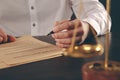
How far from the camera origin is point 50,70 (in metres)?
0.78

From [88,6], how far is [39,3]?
35cm

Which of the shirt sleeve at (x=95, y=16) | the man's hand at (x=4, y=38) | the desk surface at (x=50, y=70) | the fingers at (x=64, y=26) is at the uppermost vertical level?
the shirt sleeve at (x=95, y=16)

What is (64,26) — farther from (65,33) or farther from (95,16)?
(95,16)

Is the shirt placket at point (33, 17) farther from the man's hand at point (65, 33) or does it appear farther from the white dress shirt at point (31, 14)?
the man's hand at point (65, 33)

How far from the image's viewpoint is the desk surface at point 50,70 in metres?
0.73

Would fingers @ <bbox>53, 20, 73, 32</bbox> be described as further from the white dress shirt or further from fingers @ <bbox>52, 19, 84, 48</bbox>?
the white dress shirt

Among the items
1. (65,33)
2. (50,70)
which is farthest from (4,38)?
(50,70)

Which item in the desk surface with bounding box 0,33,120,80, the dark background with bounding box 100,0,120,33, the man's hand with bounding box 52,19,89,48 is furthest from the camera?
the dark background with bounding box 100,0,120,33

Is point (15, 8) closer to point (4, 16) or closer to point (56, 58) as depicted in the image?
point (4, 16)

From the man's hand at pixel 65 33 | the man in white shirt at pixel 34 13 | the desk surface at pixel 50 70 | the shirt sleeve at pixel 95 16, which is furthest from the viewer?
the man in white shirt at pixel 34 13

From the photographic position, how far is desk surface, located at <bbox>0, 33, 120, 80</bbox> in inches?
28.7

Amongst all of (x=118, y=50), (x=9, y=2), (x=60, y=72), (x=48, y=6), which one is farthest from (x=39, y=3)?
(x=60, y=72)

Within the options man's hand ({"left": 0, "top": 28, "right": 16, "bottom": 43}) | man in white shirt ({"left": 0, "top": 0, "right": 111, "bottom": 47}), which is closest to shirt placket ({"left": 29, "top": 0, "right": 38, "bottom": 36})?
man in white shirt ({"left": 0, "top": 0, "right": 111, "bottom": 47})

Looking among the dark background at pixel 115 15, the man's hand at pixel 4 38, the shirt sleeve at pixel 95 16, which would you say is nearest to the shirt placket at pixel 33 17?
the shirt sleeve at pixel 95 16
